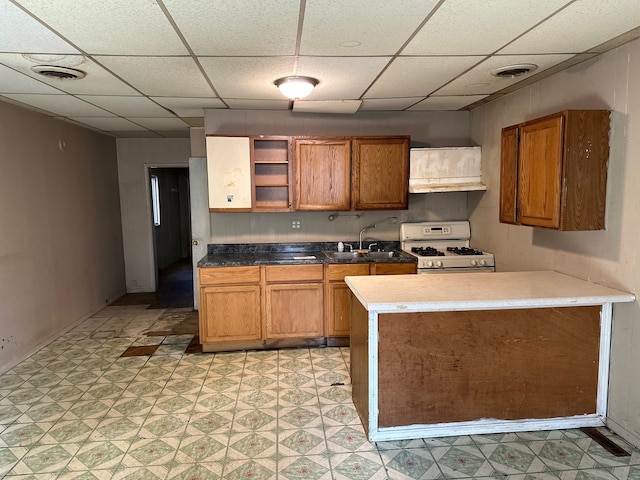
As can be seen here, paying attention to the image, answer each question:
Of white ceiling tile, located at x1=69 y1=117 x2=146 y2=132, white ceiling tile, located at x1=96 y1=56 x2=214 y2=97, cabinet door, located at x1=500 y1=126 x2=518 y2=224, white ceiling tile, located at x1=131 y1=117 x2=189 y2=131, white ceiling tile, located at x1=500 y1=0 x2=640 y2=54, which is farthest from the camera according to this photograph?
white ceiling tile, located at x1=131 y1=117 x2=189 y2=131

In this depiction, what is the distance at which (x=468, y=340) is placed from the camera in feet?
8.04

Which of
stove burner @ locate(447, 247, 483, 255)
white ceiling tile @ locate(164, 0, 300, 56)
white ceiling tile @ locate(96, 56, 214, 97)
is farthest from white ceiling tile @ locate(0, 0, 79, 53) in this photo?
stove burner @ locate(447, 247, 483, 255)

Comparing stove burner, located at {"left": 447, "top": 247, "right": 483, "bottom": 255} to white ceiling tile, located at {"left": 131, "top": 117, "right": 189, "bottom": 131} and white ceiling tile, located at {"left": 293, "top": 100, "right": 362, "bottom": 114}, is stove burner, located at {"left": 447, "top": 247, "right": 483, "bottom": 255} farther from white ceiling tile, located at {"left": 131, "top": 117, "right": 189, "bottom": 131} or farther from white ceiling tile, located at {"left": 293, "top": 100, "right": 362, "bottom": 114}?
white ceiling tile, located at {"left": 131, "top": 117, "right": 189, "bottom": 131}

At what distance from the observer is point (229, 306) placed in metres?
3.87

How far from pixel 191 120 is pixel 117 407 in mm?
3117

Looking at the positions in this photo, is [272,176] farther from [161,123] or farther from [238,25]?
[238,25]

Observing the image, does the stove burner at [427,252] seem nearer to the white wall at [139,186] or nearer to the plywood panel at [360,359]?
the plywood panel at [360,359]

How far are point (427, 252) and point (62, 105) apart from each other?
379 cm

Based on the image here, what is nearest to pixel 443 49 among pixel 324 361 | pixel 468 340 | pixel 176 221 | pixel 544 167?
pixel 544 167

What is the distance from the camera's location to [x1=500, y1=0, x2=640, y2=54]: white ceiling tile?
1.90 metres

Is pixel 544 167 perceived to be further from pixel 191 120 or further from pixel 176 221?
pixel 176 221

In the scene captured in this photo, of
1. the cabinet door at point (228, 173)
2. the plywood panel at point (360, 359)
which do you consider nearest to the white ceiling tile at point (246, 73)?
the cabinet door at point (228, 173)

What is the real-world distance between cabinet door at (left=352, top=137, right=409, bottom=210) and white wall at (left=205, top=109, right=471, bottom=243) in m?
0.34

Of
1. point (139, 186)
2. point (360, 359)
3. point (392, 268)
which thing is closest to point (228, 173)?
point (392, 268)
